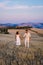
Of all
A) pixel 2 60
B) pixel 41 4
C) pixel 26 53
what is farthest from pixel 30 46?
pixel 41 4

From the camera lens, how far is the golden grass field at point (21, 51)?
3295mm

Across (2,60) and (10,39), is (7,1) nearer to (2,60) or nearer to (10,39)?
(10,39)

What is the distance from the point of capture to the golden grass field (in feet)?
10.8

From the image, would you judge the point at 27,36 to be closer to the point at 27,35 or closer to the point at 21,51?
the point at 27,35

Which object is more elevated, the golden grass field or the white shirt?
the white shirt

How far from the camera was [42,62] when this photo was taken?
330 cm

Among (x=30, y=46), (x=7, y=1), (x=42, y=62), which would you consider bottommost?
(x=42, y=62)

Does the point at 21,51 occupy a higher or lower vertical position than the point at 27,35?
lower

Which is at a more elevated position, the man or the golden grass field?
the man

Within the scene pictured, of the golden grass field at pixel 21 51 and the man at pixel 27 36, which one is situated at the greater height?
the man at pixel 27 36

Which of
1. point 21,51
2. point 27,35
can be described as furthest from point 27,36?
point 21,51

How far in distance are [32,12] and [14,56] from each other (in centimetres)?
88

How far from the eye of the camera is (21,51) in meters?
3.35

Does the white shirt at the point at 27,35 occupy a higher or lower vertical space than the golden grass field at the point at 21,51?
higher
